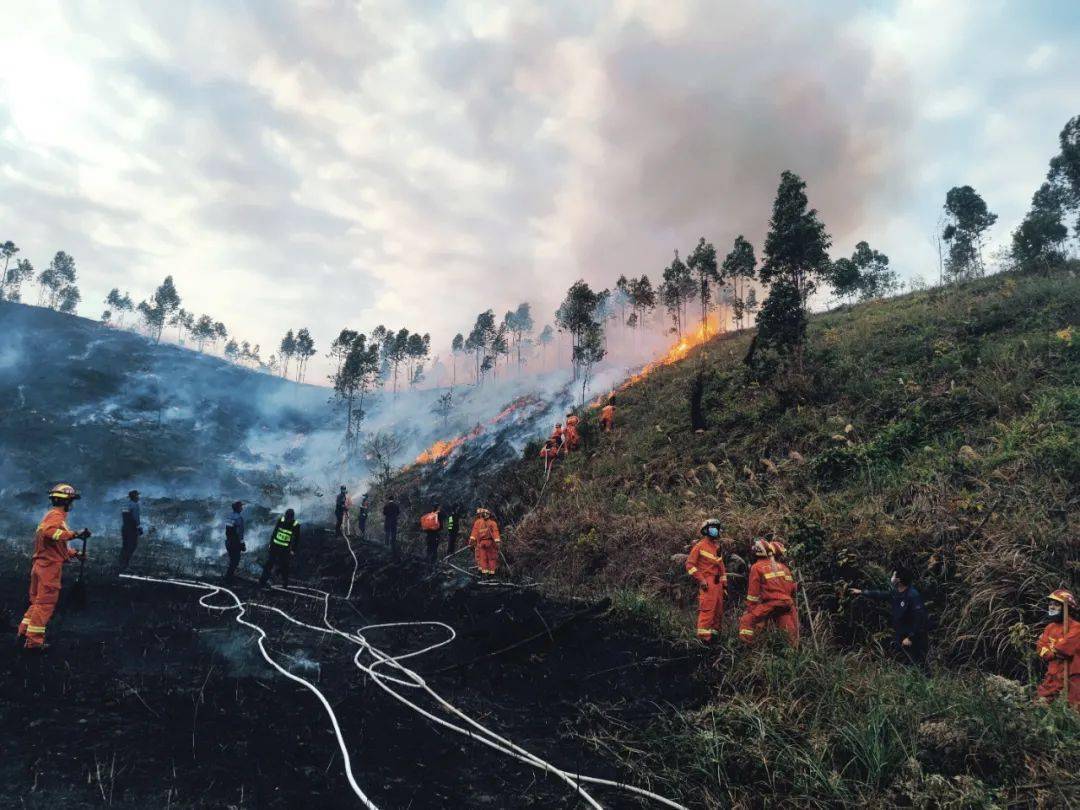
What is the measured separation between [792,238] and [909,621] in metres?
19.6

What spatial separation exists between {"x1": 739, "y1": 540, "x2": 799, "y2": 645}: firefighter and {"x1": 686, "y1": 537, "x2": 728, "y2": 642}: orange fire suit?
40 centimetres

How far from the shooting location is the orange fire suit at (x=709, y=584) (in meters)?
6.73

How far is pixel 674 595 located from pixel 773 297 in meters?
12.3

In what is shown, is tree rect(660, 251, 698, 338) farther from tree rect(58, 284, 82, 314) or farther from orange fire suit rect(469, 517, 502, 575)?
tree rect(58, 284, 82, 314)

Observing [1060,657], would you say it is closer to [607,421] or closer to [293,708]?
[293,708]

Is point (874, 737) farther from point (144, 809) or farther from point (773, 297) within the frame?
point (773, 297)

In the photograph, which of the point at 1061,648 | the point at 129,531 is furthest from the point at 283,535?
the point at 1061,648

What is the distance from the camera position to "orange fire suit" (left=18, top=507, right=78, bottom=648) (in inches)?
261

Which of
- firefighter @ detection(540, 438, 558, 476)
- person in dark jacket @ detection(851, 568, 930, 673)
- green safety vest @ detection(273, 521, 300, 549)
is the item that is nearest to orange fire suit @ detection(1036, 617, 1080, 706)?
person in dark jacket @ detection(851, 568, 930, 673)

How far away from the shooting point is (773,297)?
17.9m

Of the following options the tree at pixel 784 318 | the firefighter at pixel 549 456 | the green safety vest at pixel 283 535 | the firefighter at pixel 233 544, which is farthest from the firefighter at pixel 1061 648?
the firefighter at pixel 549 456

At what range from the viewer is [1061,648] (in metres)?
5.20

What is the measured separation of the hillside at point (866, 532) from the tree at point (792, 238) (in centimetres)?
371

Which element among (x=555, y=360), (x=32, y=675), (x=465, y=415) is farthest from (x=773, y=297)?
(x=555, y=360)
